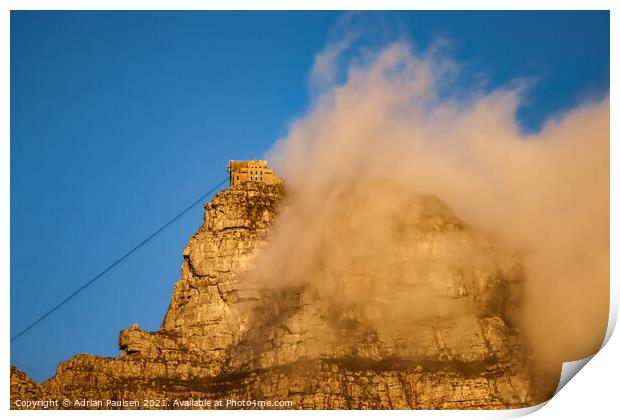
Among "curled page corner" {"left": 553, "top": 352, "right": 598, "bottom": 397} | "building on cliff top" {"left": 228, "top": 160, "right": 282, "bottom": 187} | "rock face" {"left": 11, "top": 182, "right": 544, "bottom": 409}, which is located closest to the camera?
"curled page corner" {"left": 553, "top": 352, "right": 598, "bottom": 397}

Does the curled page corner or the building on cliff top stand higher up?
the building on cliff top

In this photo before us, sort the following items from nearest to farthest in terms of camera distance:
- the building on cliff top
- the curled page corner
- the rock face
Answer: the curled page corner < the rock face < the building on cliff top

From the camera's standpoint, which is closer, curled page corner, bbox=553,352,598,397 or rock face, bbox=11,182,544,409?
curled page corner, bbox=553,352,598,397

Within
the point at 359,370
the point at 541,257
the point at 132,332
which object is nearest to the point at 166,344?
the point at 132,332

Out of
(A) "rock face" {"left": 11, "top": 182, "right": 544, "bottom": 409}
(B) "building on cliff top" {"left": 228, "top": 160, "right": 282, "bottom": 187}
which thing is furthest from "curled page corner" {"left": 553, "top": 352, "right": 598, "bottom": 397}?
(B) "building on cliff top" {"left": 228, "top": 160, "right": 282, "bottom": 187}

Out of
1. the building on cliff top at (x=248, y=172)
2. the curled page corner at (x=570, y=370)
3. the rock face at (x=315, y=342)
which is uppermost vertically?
the building on cliff top at (x=248, y=172)

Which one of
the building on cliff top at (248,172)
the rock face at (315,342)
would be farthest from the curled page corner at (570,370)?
the building on cliff top at (248,172)

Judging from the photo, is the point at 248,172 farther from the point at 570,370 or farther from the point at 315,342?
the point at 570,370

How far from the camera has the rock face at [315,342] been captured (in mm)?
125375

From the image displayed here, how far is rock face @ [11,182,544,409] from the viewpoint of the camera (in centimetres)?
12538

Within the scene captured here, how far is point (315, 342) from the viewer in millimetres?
129125

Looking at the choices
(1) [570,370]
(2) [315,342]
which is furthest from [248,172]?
(1) [570,370]

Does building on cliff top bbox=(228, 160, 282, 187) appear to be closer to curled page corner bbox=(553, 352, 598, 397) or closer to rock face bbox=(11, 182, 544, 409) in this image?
rock face bbox=(11, 182, 544, 409)

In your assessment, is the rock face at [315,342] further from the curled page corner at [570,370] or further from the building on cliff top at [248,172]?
the curled page corner at [570,370]
